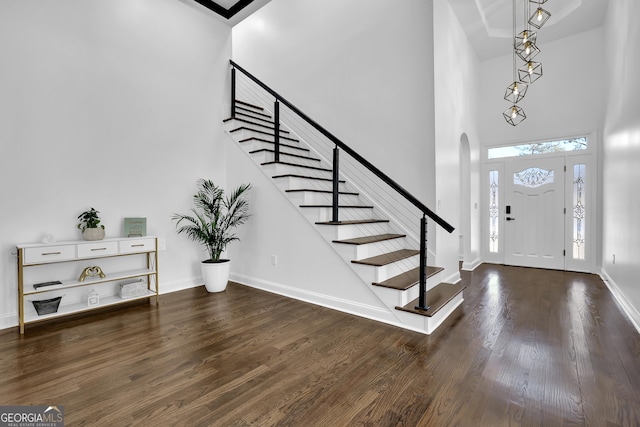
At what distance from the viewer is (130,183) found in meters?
3.71

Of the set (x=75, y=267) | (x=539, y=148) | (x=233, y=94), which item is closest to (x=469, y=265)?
(x=539, y=148)

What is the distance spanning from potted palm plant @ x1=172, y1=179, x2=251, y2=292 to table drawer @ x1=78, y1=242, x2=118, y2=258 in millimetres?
925

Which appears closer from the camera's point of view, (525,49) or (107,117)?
(525,49)

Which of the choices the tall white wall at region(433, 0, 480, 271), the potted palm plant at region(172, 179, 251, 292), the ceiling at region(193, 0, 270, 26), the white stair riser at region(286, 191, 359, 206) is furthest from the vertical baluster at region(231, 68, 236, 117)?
the tall white wall at region(433, 0, 480, 271)

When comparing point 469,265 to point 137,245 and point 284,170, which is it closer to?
point 284,170

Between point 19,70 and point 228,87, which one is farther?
point 228,87

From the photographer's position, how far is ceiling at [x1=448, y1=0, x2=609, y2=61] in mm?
4340

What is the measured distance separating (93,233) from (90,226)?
0.09 meters

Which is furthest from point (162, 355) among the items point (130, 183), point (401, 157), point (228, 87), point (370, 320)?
point (228, 87)

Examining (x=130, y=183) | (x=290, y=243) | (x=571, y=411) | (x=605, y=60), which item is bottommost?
(x=571, y=411)

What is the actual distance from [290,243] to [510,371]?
248 cm

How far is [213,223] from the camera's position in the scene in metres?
4.02

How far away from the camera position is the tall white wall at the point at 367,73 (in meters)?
3.94

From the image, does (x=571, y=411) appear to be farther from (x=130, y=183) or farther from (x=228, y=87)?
(x=228, y=87)
